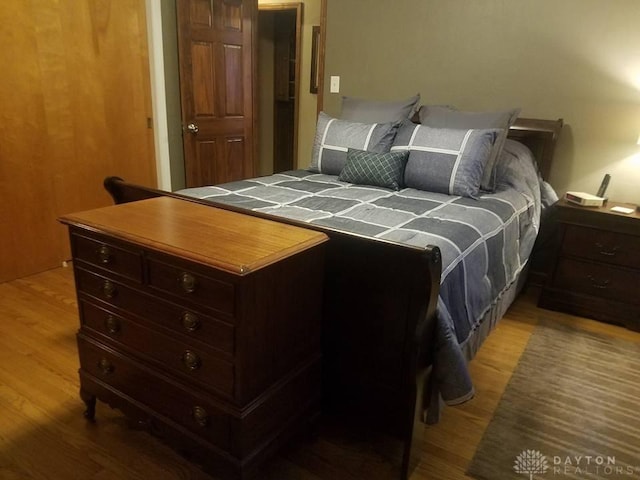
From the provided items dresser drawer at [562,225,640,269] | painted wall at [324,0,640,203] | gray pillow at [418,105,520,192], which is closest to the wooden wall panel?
painted wall at [324,0,640,203]

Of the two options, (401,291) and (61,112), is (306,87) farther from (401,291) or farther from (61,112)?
(401,291)

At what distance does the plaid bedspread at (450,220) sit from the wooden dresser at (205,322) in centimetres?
41

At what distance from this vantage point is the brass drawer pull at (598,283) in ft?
8.78

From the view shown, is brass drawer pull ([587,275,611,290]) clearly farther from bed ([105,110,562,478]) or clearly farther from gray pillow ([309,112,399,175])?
gray pillow ([309,112,399,175])

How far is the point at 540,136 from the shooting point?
292 centimetres

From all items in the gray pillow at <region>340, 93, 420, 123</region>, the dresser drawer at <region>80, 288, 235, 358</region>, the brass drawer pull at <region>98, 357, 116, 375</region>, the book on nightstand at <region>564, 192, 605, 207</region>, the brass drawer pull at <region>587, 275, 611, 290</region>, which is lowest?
the brass drawer pull at <region>587, 275, 611, 290</region>

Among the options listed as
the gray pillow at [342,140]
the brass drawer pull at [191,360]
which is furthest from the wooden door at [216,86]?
the brass drawer pull at [191,360]

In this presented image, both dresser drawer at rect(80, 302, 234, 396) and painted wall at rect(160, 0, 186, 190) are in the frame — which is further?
painted wall at rect(160, 0, 186, 190)

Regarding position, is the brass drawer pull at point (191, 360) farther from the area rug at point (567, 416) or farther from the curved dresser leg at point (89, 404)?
the area rug at point (567, 416)

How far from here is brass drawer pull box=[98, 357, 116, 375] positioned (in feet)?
5.39

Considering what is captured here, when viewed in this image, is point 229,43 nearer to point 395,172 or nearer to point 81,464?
point 395,172

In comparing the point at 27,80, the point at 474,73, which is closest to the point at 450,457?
the point at 474,73

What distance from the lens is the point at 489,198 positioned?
8.08 feet

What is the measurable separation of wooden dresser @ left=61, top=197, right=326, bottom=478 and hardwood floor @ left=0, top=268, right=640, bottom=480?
6.4 inches
